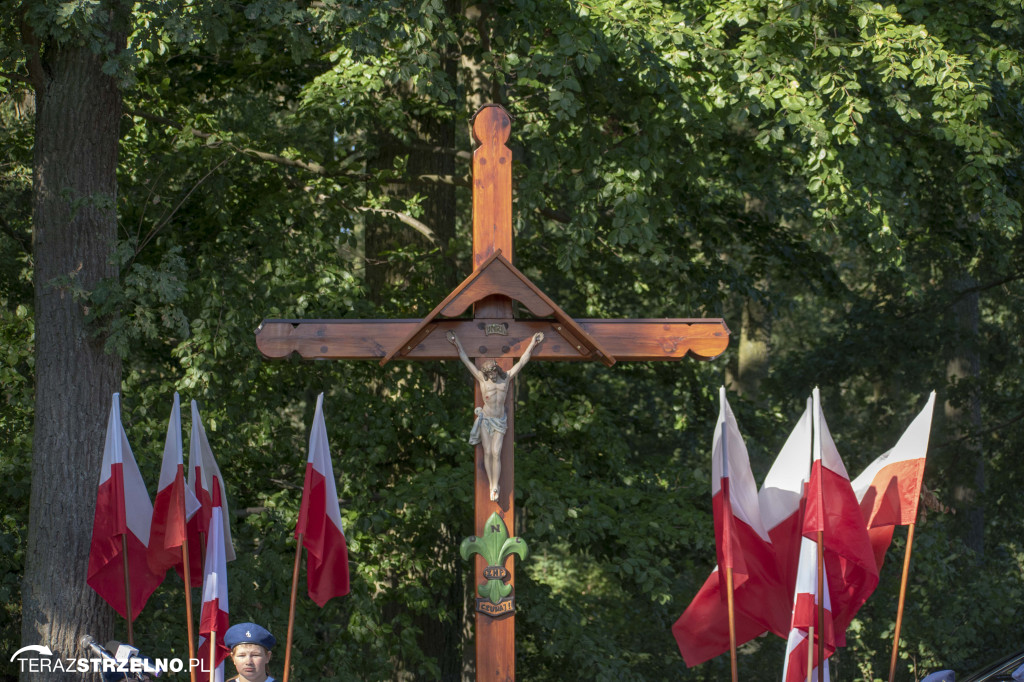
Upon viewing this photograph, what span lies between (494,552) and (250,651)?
3.70ft

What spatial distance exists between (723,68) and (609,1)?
920 millimetres

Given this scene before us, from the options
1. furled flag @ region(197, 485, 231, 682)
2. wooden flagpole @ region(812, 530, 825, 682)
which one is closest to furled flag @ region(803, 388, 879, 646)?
wooden flagpole @ region(812, 530, 825, 682)

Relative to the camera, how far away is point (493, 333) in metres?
5.31

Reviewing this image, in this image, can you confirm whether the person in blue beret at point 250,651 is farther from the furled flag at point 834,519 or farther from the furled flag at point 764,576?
the furled flag at point 834,519

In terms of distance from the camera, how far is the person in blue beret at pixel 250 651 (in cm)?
465

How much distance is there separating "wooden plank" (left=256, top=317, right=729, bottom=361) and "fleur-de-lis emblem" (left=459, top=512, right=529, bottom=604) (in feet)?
2.74

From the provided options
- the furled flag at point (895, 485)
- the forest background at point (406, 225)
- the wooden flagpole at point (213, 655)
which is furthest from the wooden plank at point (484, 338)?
the forest background at point (406, 225)

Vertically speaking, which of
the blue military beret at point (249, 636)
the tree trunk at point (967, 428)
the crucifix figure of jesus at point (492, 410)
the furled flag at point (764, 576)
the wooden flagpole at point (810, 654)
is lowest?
the wooden flagpole at point (810, 654)

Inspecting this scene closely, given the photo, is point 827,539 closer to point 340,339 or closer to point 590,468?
point 340,339

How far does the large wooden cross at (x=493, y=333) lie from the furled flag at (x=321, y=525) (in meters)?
0.37

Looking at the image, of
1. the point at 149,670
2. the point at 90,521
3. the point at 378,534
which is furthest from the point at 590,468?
the point at 149,670

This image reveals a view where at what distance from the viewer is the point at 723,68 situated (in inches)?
306

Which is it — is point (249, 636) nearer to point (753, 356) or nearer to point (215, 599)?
point (215, 599)

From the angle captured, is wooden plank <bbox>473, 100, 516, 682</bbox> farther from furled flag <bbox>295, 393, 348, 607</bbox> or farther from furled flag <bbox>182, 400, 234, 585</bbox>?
furled flag <bbox>182, 400, 234, 585</bbox>
